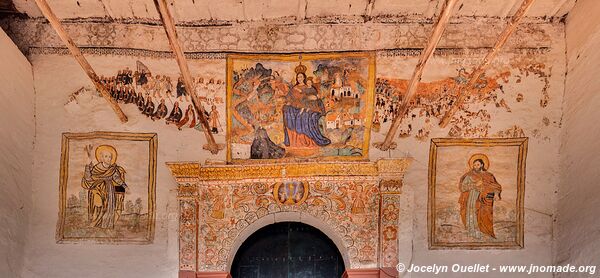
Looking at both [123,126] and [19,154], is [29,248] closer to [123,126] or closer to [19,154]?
[19,154]

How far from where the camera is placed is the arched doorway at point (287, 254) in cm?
741

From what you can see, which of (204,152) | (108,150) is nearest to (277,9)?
(204,152)

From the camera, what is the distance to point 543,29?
7.22 metres

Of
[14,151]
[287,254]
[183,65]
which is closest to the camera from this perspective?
[183,65]

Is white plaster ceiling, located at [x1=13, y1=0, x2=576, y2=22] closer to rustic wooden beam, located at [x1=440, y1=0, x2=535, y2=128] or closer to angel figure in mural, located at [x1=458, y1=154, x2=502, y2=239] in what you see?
rustic wooden beam, located at [x1=440, y1=0, x2=535, y2=128]

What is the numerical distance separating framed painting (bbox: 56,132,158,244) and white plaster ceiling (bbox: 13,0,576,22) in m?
1.15

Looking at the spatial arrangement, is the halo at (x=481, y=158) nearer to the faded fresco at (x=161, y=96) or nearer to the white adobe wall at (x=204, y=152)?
the white adobe wall at (x=204, y=152)

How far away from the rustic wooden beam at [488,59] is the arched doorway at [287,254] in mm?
1687

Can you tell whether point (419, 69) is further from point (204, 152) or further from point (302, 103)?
point (204, 152)

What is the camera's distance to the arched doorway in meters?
7.41

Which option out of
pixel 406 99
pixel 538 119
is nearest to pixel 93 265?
pixel 406 99

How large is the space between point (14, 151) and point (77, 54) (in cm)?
140

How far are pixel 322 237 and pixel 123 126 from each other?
222 cm

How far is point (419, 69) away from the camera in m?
5.88
